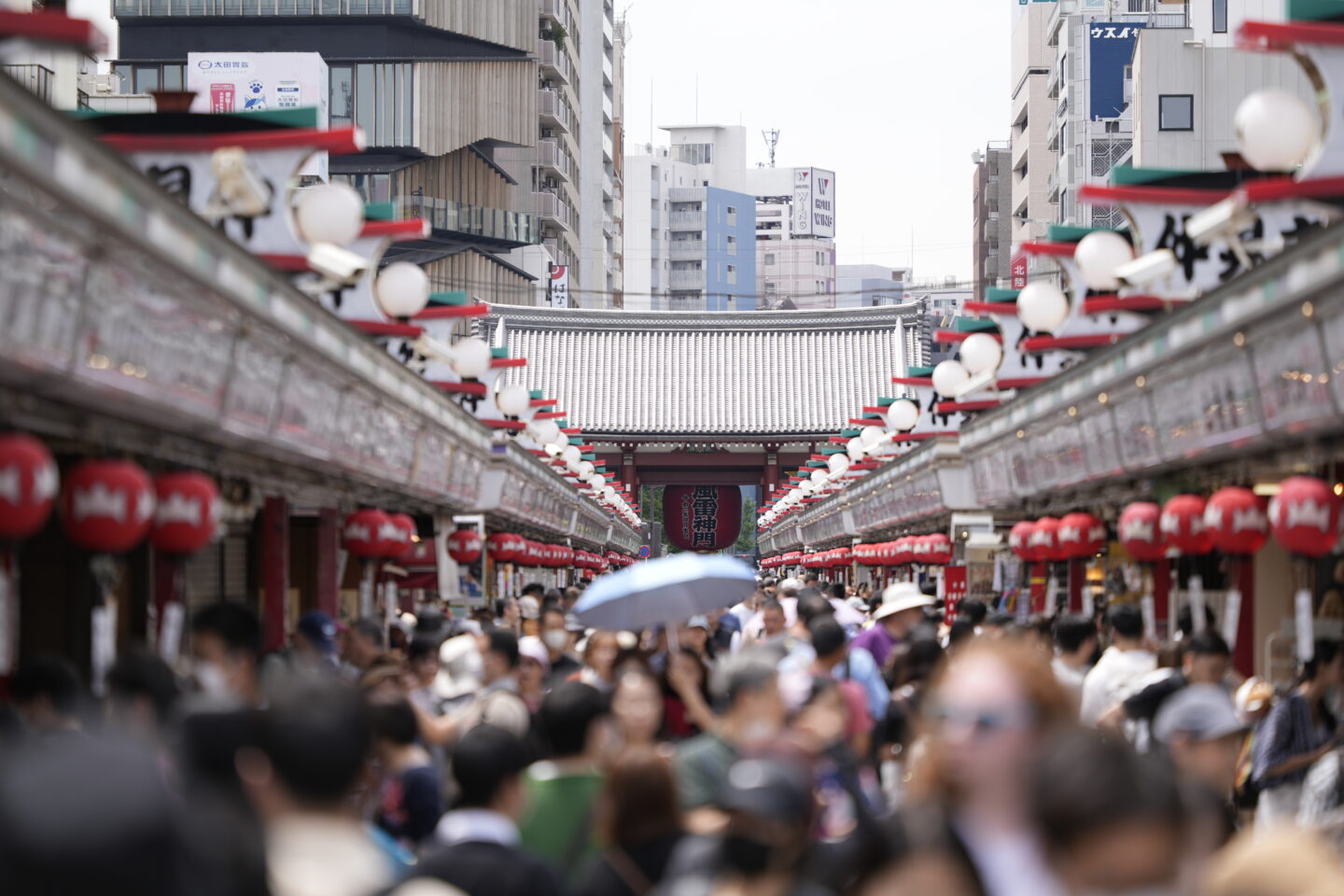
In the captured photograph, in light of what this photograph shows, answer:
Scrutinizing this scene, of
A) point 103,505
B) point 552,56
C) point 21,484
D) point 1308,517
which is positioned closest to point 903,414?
point 1308,517

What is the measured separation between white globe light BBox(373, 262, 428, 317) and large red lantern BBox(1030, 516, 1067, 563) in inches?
255

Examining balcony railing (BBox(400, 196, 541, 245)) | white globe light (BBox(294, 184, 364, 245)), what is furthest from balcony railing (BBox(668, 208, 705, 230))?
white globe light (BBox(294, 184, 364, 245))

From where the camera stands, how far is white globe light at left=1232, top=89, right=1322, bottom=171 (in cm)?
1153

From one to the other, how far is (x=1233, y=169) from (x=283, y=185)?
7683 millimetres

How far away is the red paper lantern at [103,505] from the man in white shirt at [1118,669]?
549 cm

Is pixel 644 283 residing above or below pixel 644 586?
above

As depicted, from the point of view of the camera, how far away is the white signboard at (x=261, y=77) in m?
52.2

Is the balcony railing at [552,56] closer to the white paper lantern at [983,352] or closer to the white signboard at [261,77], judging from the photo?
the white signboard at [261,77]

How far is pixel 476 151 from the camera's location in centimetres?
5984

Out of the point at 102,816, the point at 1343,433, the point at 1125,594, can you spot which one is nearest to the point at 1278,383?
the point at 1343,433

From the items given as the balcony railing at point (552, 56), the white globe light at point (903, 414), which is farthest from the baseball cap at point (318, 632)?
the balcony railing at point (552, 56)

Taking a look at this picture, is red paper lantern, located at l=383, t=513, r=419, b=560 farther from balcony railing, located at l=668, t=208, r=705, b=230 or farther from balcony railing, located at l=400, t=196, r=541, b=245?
balcony railing, located at l=668, t=208, r=705, b=230

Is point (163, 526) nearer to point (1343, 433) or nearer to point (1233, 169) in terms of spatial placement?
point (1343, 433)

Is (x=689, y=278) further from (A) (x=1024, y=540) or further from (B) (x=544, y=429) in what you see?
(A) (x=1024, y=540)
